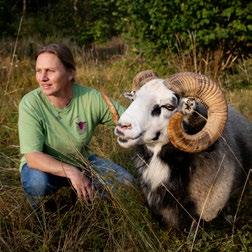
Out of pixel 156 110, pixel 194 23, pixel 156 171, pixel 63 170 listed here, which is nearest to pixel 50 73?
pixel 63 170

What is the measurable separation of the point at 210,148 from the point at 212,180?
0.24m

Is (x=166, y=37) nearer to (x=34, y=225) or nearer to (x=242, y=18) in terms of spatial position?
(x=242, y=18)

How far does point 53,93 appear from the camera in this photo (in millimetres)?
4227

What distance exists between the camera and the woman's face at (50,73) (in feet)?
13.7

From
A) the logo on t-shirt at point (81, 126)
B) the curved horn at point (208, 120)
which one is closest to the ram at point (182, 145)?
the curved horn at point (208, 120)

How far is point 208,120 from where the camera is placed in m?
3.87

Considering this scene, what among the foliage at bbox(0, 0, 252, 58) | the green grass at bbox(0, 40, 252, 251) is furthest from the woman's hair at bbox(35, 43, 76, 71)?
the foliage at bbox(0, 0, 252, 58)

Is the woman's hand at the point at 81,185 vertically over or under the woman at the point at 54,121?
under

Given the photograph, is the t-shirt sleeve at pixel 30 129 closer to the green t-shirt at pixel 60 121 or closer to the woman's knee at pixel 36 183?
the green t-shirt at pixel 60 121

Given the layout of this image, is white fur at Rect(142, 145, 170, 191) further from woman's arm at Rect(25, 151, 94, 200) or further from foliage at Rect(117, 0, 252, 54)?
foliage at Rect(117, 0, 252, 54)

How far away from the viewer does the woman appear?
4141 millimetres

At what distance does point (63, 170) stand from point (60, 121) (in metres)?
0.50

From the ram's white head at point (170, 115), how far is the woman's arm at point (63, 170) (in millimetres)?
398

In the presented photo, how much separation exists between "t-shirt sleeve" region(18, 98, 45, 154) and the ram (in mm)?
705
